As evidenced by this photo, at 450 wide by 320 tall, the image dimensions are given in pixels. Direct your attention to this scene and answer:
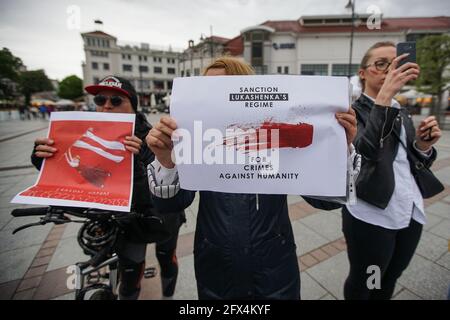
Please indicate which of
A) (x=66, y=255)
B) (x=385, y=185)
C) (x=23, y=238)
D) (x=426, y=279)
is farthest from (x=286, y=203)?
(x=23, y=238)

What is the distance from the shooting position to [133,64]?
155 ft

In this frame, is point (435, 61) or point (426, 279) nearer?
point (426, 279)

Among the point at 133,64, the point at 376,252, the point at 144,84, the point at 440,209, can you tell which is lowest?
the point at 440,209

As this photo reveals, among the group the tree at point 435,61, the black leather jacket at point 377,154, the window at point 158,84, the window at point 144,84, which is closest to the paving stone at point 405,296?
the black leather jacket at point 377,154

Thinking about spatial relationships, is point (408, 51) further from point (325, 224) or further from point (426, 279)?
point (325, 224)

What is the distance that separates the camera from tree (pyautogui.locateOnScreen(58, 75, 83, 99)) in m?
55.5

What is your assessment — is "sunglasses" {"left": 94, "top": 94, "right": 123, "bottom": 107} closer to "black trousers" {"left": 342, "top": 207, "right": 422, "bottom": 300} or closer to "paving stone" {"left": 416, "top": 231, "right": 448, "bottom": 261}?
"black trousers" {"left": 342, "top": 207, "right": 422, "bottom": 300}

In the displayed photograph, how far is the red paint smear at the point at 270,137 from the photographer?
2.75ft

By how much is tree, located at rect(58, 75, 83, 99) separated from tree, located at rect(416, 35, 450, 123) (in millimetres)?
65125

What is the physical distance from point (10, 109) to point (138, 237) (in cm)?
3351

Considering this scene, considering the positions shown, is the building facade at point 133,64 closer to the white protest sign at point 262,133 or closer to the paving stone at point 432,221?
the paving stone at point 432,221

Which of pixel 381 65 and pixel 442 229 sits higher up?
pixel 381 65

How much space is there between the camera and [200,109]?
842 mm

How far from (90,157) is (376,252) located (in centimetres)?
185
